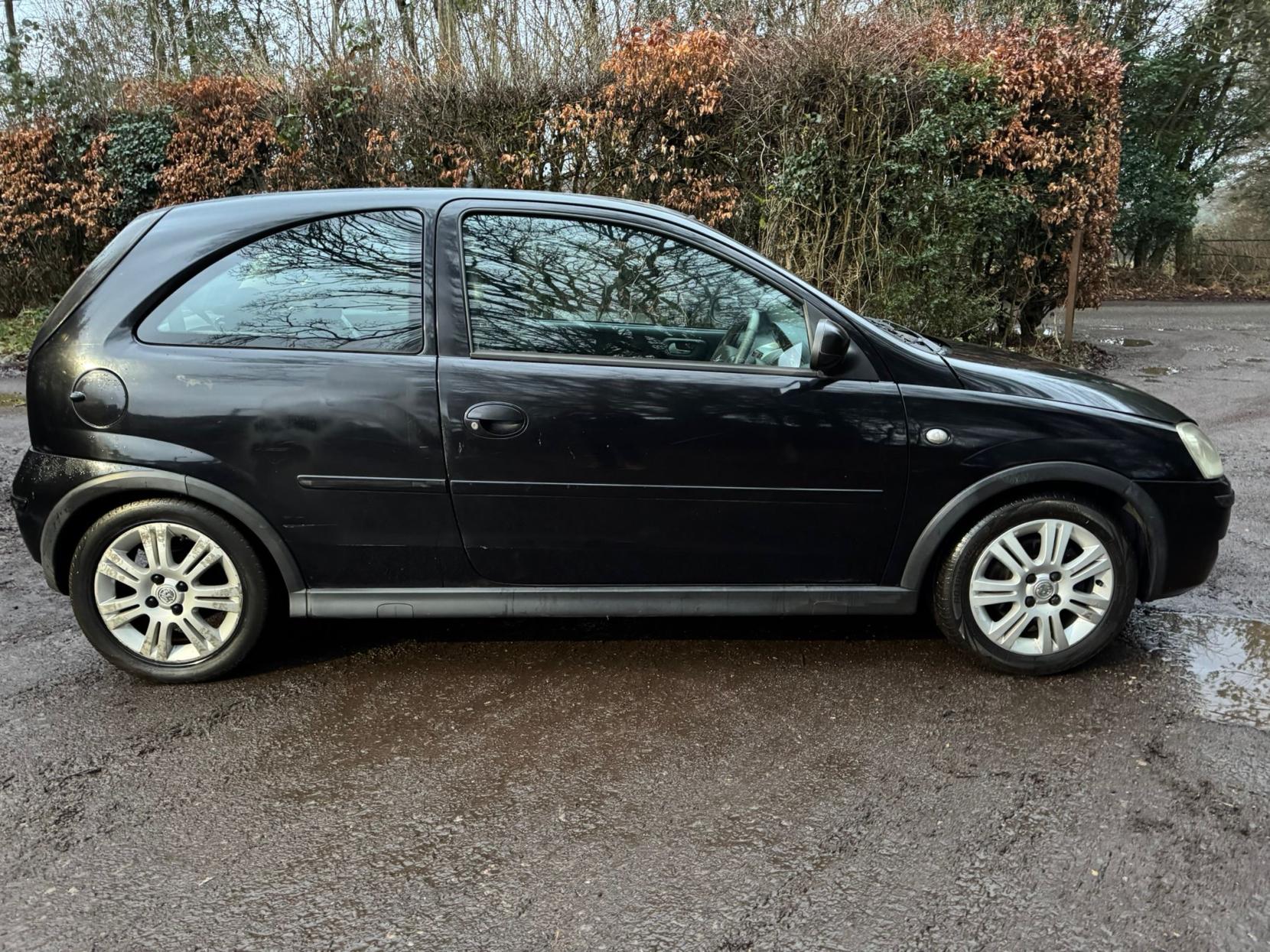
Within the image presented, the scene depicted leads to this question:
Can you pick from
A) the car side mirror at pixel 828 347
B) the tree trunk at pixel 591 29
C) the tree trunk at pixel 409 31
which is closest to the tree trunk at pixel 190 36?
the tree trunk at pixel 409 31

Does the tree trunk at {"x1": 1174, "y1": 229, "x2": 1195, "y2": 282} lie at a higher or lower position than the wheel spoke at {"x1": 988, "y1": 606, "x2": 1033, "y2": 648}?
higher

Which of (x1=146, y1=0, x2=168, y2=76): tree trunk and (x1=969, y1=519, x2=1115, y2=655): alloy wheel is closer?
(x1=969, y1=519, x2=1115, y2=655): alloy wheel

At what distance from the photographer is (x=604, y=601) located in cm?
342

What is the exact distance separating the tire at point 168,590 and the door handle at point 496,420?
0.94 m

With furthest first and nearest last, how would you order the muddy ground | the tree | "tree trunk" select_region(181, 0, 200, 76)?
the tree
"tree trunk" select_region(181, 0, 200, 76)
the muddy ground

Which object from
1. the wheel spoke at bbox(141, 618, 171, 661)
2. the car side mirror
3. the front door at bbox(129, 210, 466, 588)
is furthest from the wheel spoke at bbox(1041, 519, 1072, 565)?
the wheel spoke at bbox(141, 618, 171, 661)

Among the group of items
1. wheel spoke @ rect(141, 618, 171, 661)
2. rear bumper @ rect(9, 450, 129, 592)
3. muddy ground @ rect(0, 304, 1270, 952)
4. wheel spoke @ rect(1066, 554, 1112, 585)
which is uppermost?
rear bumper @ rect(9, 450, 129, 592)

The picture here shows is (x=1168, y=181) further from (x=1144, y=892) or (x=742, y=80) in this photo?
(x=1144, y=892)

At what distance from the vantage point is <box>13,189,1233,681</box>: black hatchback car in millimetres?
3234

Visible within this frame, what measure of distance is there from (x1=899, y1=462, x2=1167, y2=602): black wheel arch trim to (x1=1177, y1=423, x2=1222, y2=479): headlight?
26cm

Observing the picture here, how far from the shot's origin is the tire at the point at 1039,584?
3412 millimetres

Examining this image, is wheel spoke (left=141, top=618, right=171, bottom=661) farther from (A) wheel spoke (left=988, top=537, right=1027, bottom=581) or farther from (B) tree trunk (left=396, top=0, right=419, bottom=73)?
(B) tree trunk (left=396, top=0, right=419, bottom=73)

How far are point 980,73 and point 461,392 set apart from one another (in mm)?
7491

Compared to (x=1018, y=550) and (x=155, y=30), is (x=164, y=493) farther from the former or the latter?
(x=155, y=30)
